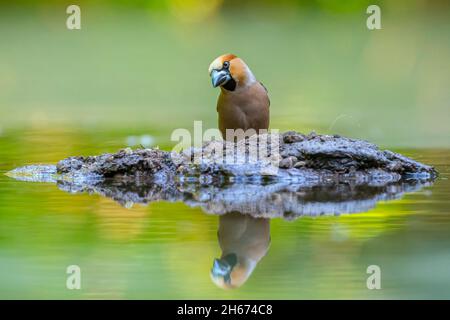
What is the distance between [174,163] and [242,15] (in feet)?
57.3

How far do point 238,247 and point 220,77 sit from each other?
3.78m

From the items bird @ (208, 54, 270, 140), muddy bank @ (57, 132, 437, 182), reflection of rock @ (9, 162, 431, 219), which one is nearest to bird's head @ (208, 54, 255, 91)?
bird @ (208, 54, 270, 140)

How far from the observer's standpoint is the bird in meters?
10.8

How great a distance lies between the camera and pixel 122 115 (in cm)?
1747

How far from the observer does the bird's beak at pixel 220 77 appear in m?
10.8

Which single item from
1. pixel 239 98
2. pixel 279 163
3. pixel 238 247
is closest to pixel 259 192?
pixel 279 163

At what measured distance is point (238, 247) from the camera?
7305mm

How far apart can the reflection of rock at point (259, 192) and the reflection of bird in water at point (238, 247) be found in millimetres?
318

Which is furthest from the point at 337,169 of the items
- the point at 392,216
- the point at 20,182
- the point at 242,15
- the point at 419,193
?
the point at 242,15

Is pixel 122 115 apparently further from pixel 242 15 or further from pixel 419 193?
pixel 242 15

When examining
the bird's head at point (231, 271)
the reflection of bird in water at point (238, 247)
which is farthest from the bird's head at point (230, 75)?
the bird's head at point (231, 271)

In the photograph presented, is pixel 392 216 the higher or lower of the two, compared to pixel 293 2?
lower

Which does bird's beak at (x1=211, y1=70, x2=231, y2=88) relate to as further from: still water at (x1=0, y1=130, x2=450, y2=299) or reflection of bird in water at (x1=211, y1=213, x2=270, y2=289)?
reflection of bird in water at (x1=211, y1=213, x2=270, y2=289)

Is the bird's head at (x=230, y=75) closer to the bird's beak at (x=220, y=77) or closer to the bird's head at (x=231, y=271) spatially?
the bird's beak at (x=220, y=77)
